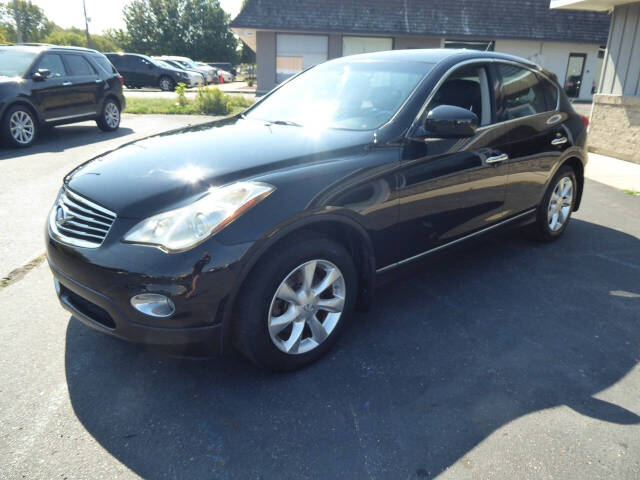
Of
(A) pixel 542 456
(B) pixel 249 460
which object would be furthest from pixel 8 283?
(A) pixel 542 456

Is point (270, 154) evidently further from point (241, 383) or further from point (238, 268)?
point (241, 383)

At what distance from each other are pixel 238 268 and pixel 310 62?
23810mm

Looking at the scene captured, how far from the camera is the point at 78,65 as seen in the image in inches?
417

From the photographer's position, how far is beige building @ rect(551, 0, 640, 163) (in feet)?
30.8

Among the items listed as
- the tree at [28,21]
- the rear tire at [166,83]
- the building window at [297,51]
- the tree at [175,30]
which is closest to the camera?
the building window at [297,51]

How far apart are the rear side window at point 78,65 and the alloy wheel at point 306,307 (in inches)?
385

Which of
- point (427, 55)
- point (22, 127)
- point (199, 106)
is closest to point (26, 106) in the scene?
point (22, 127)

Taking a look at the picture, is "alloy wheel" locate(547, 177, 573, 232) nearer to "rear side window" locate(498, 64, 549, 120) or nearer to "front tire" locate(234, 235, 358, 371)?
"rear side window" locate(498, 64, 549, 120)

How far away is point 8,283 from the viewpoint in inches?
150

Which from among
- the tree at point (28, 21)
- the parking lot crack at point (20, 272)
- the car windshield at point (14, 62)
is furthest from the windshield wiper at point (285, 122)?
the tree at point (28, 21)

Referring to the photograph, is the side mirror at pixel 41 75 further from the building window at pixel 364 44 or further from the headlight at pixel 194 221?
the building window at pixel 364 44

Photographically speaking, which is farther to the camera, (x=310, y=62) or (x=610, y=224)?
(x=310, y=62)

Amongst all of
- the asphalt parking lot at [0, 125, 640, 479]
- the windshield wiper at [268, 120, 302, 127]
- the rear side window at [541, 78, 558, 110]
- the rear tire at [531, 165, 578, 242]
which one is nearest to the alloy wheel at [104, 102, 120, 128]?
the asphalt parking lot at [0, 125, 640, 479]

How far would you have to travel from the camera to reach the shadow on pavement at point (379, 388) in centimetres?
223
